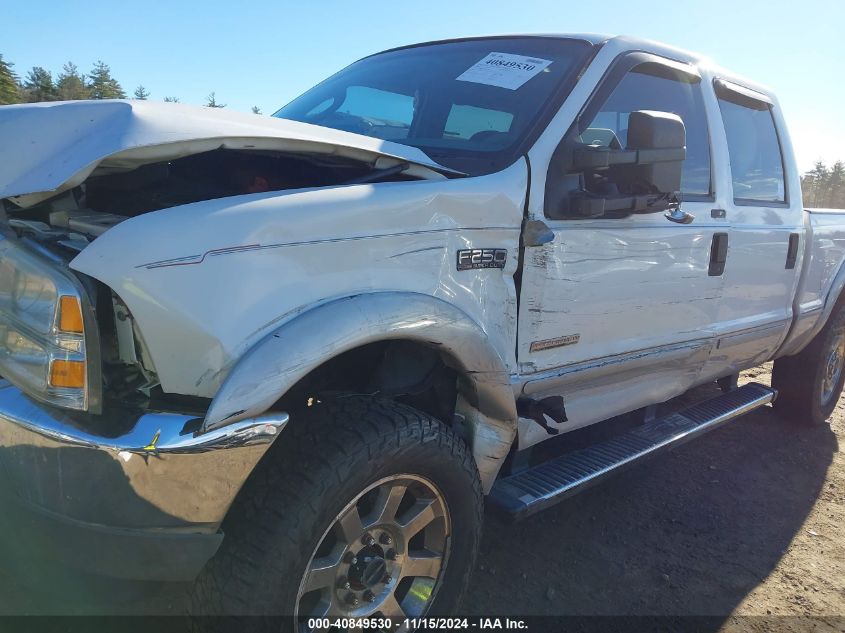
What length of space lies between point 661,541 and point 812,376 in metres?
2.44

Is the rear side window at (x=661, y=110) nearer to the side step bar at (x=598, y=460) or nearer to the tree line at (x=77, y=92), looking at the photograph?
the side step bar at (x=598, y=460)

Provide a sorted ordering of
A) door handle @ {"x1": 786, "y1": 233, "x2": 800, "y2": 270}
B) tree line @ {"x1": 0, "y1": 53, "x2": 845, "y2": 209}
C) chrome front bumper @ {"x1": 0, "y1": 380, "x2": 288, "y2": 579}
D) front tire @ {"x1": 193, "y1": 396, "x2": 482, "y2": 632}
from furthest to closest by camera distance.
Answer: tree line @ {"x1": 0, "y1": 53, "x2": 845, "y2": 209}, door handle @ {"x1": 786, "y1": 233, "x2": 800, "y2": 270}, front tire @ {"x1": 193, "y1": 396, "x2": 482, "y2": 632}, chrome front bumper @ {"x1": 0, "y1": 380, "x2": 288, "y2": 579}

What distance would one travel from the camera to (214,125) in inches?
71.5

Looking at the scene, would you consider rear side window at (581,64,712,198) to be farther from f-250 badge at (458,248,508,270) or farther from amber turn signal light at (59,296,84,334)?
amber turn signal light at (59,296,84,334)

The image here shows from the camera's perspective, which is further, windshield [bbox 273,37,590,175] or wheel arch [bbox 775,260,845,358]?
wheel arch [bbox 775,260,845,358]

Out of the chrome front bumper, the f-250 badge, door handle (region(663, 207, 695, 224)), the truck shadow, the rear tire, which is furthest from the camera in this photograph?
the rear tire

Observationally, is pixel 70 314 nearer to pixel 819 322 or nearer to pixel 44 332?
pixel 44 332

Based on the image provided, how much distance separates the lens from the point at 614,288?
2697 millimetres

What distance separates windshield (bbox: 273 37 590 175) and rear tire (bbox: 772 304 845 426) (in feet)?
10.6

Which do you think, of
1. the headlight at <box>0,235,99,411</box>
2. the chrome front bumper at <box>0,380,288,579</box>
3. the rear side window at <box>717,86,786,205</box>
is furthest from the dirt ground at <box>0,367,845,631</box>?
the rear side window at <box>717,86,786,205</box>

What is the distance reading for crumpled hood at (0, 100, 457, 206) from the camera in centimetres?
163

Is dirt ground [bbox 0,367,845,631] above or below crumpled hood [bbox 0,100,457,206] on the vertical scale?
below

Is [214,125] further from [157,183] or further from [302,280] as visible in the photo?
[157,183]

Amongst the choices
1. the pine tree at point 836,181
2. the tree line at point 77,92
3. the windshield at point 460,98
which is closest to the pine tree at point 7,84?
the tree line at point 77,92
